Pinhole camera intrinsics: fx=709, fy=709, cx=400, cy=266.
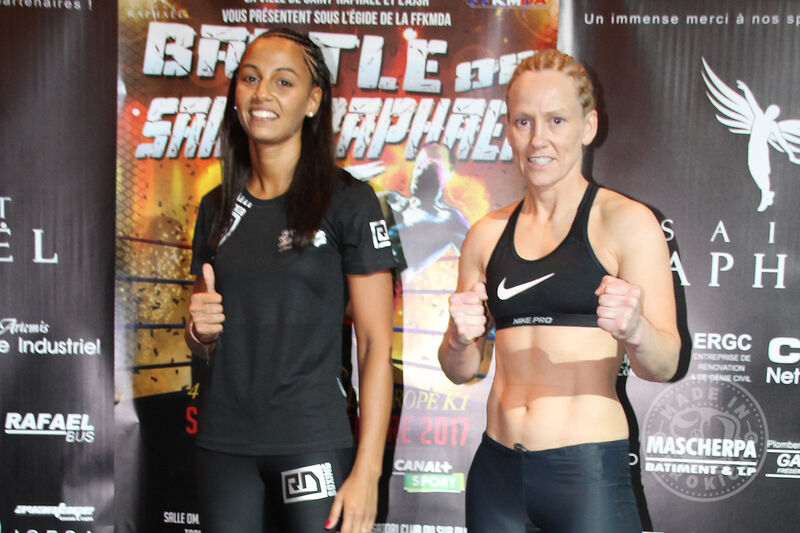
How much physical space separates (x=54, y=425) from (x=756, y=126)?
2.96 m

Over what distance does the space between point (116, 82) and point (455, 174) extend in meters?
1.41

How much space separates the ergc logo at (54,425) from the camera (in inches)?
113

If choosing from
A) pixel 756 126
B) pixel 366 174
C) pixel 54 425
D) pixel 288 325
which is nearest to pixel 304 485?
pixel 288 325

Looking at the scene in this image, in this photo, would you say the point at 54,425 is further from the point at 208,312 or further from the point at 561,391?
the point at 561,391

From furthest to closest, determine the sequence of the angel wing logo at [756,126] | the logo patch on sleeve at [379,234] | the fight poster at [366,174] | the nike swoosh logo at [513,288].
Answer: the fight poster at [366,174] → the angel wing logo at [756,126] → the logo patch on sleeve at [379,234] → the nike swoosh logo at [513,288]

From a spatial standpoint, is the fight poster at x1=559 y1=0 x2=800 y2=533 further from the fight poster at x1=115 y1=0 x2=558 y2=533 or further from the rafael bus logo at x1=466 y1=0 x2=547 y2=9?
the fight poster at x1=115 y1=0 x2=558 y2=533

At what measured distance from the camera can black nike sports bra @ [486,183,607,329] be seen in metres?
1.77

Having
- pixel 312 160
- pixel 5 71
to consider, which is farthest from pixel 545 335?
Result: pixel 5 71

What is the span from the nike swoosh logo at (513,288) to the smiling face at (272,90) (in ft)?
2.48

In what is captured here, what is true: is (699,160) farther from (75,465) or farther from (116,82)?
(75,465)

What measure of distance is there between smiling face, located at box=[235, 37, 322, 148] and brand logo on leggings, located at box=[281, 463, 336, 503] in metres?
0.92

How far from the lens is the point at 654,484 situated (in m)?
2.65

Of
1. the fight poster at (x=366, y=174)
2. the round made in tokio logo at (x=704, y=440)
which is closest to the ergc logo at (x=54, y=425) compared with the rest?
the fight poster at (x=366, y=174)

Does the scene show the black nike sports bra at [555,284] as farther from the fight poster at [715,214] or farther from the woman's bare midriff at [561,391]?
the fight poster at [715,214]
